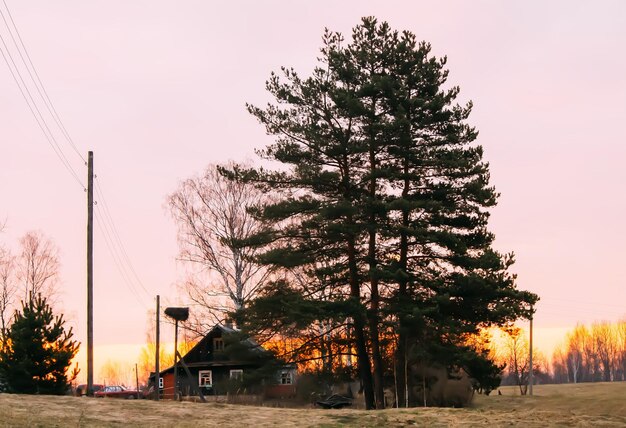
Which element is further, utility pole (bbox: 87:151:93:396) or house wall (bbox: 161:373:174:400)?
house wall (bbox: 161:373:174:400)

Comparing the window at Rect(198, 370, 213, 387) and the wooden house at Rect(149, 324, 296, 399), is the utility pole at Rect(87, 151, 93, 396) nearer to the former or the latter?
the wooden house at Rect(149, 324, 296, 399)

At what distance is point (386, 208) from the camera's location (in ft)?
116

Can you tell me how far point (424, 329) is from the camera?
113 ft

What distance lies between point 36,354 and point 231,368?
103ft

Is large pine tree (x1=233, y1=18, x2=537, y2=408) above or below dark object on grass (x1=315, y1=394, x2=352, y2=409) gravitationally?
above

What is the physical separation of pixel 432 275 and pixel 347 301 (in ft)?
15.6

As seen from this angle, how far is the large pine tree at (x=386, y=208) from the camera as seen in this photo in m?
35.4

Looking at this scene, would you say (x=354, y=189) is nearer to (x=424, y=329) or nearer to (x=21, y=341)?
(x=424, y=329)

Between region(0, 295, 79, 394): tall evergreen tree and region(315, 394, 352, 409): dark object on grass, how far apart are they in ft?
49.6

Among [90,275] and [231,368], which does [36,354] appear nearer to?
[90,275]

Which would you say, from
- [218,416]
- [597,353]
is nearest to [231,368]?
[218,416]

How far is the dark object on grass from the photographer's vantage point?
4369cm

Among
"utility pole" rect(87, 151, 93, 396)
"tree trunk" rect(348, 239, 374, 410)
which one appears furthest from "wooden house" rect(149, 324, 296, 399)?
"utility pole" rect(87, 151, 93, 396)

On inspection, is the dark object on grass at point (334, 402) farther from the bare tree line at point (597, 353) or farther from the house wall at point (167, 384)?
the bare tree line at point (597, 353)
